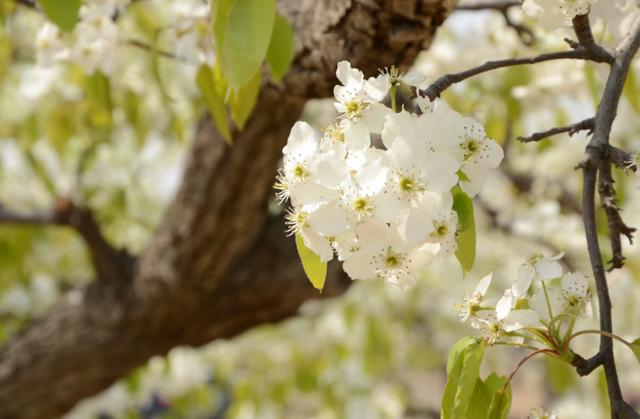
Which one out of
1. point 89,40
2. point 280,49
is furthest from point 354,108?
point 89,40

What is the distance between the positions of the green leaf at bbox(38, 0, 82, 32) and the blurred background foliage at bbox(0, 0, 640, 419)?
0.62m

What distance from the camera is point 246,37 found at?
70 centimetres

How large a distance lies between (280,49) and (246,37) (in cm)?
27

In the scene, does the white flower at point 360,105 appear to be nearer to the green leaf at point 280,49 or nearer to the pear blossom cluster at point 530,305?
the pear blossom cluster at point 530,305

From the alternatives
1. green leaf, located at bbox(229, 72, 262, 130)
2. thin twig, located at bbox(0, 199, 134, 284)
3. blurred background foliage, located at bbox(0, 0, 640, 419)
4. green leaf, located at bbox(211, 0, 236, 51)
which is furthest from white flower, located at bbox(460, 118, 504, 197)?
thin twig, located at bbox(0, 199, 134, 284)

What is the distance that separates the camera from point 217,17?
28.7 inches

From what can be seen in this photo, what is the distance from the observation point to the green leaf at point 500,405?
65 centimetres

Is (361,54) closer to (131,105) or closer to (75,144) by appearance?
(131,105)

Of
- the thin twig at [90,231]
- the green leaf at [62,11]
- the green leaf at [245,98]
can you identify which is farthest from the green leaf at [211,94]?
the thin twig at [90,231]

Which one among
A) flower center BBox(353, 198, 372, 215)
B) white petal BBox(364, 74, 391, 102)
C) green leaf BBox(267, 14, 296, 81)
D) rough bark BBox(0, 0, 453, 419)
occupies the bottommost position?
flower center BBox(353, 198, 372, 215)

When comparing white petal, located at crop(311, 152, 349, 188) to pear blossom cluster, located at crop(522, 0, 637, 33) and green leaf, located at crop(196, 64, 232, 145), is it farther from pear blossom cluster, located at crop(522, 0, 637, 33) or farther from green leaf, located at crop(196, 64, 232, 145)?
green leaf, located at crop(196, 64, 232, 145)

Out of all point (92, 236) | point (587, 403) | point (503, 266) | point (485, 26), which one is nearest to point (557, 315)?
point (92, 236)

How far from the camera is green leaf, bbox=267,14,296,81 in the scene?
964mm

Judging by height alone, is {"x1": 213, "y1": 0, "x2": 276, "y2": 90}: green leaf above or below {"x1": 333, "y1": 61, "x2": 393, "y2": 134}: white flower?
above
